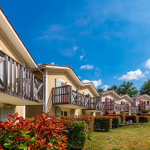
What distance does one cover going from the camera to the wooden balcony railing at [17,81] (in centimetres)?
627

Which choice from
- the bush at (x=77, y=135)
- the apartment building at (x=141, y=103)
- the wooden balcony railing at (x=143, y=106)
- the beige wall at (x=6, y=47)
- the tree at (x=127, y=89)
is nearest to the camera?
the bush at (x=77, y=135)

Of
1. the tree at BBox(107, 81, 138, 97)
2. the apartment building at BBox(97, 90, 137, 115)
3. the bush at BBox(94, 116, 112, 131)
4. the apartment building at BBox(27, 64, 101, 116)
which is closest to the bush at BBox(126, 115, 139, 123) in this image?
the apartment building at BBox(97, 90, 137, 115)

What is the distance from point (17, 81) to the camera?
754cm

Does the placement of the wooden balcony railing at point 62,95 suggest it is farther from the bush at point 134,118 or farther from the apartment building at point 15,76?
the bush at point 134,118

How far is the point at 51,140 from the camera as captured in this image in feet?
11.4

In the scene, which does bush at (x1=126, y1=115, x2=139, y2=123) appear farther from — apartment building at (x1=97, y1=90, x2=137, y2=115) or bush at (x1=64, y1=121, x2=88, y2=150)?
bush at (x1=64, y1=121, x2=88, y2=150)

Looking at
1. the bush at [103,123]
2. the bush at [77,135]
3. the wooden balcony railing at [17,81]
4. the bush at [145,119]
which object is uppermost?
the wooden balcony railing at [17,81]

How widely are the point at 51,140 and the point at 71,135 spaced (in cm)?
471

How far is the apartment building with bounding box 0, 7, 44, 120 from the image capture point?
22.3ft

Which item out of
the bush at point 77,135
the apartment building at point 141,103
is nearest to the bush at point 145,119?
the apartment building at point 141,103

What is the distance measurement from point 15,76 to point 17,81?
2.17 feet

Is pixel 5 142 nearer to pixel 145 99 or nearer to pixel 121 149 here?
pixel 121 149

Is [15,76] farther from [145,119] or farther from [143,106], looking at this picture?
[143,106]

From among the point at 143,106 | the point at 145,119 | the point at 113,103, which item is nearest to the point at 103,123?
the point at 145,119
